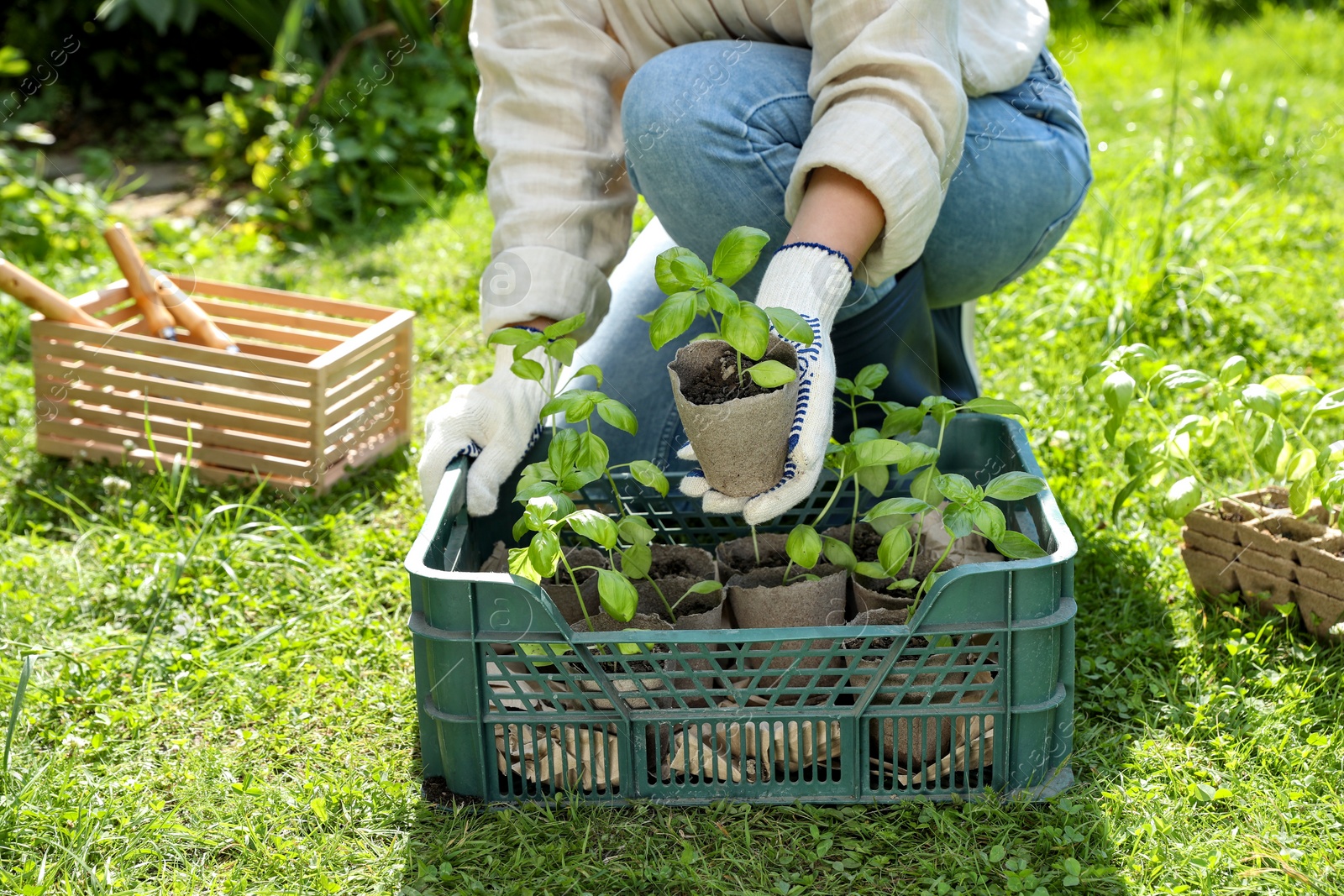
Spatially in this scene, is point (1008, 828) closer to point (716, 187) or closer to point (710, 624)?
point (710, 624)

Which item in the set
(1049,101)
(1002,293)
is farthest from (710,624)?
(1002,293)

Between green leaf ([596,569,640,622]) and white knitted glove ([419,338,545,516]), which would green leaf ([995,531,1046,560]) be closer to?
green leaf ([596,569,640,622])

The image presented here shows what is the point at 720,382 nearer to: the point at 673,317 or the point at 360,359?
the point at 673,317

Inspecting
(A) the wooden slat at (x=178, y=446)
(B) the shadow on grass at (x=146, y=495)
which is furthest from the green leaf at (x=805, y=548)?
(A) the wooden slat at (x=178, y=446)

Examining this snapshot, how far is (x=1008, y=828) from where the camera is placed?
1.16 m

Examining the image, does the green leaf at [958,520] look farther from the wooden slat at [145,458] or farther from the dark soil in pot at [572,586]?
the wooden slat at [145,458]

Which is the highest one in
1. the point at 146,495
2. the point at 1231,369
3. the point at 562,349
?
the point at 562,349

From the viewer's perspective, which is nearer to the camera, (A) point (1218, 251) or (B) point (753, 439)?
(B) point (753, 439)

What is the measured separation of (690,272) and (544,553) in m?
0.30

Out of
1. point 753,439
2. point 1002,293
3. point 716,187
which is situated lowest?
point 1002,293

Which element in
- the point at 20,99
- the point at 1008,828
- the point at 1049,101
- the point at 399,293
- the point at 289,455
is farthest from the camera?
the point at 20,99

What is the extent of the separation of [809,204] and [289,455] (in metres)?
0.98

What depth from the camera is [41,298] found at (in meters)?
1.97

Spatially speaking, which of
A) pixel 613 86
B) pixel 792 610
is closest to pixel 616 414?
pixel 792 610
